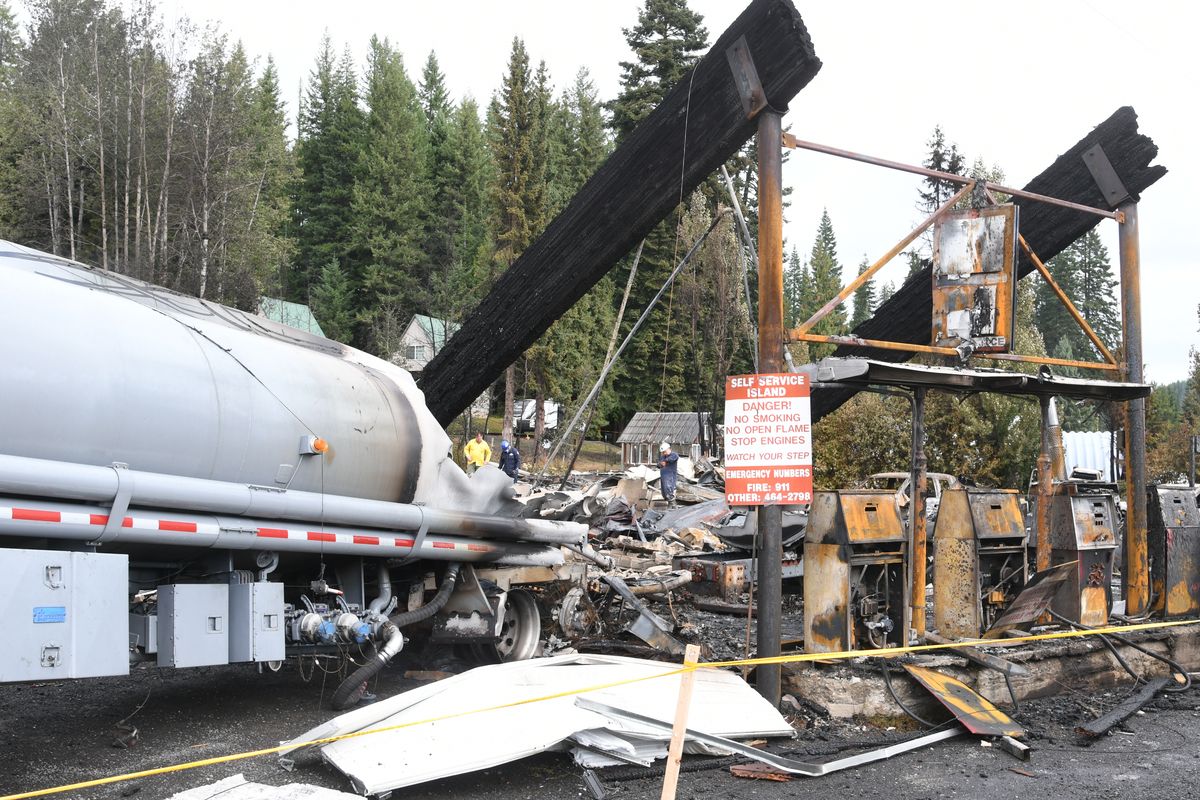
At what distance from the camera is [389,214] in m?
54.7

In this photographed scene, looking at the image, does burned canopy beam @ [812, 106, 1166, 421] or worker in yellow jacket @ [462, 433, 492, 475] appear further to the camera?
burned canopy beam @ [812, 106, 1166, 421]

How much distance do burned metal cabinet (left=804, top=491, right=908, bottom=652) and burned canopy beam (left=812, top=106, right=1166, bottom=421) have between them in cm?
265

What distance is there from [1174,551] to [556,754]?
7.37 metres

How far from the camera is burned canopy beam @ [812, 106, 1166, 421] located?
1027 centimetres

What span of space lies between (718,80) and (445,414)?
14.0 feet

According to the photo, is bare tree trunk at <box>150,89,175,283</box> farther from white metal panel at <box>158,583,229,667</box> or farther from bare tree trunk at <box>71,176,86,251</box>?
white metal panel at <box>158,583,229,667</box>

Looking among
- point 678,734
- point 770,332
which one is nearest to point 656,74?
point 770,332

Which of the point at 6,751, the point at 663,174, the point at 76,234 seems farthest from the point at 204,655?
the point at 76,234

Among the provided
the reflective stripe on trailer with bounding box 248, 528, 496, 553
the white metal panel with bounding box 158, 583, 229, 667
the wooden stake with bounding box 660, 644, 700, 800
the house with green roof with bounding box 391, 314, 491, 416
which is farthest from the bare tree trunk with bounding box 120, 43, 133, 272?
the wooden stake with bounding box 660, 644, 700, 800

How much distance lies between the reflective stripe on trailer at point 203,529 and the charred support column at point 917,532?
12.0 ft

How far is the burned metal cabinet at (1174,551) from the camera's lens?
992 cm

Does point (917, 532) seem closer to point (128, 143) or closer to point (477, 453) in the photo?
point (477, 453)

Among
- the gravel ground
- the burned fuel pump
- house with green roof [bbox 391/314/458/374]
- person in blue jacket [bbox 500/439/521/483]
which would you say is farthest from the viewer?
house with green roof [bbox 391/314/458/374]

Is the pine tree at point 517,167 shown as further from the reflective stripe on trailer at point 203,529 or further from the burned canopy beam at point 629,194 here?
the reflective stripe on trailer at point 203,529
